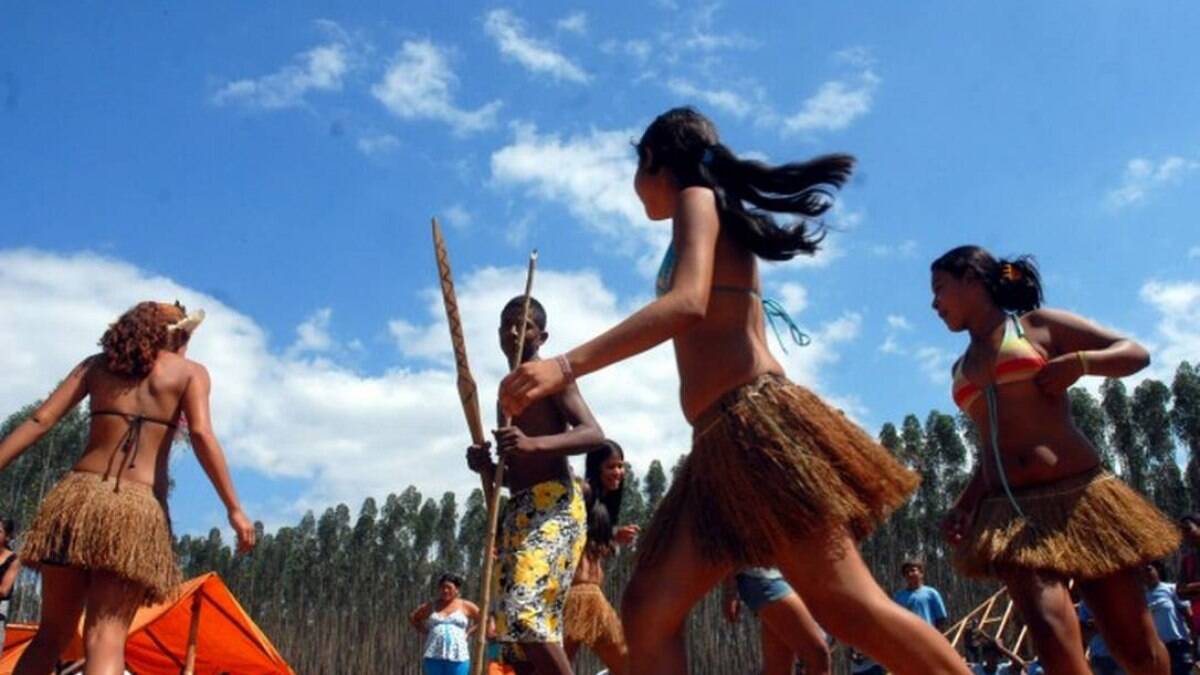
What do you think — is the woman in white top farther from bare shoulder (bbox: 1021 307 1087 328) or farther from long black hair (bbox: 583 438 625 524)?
bare shoulder (bbox: 1021 307 1087 328)

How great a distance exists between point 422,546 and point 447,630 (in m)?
Answer: 45.9

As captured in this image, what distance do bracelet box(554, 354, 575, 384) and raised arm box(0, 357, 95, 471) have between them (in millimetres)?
2860

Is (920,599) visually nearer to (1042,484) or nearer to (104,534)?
(1042,484)

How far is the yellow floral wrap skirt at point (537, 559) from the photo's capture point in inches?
157

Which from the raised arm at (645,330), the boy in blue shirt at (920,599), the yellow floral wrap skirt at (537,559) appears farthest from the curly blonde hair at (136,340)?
the boy in blue shirt at (920,599)

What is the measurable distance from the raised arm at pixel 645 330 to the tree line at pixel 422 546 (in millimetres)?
25546

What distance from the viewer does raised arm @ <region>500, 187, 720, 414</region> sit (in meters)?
2.32

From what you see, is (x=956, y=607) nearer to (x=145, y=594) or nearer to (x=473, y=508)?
(x=473, y=508)

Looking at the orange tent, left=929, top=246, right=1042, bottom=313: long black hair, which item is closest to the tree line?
the orange tent

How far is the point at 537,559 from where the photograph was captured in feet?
13.4

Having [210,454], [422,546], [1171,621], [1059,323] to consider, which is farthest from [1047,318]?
[422,546]

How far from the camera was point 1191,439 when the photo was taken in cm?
3117

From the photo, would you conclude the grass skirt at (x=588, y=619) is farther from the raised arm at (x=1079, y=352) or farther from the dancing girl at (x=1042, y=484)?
the raised arm at (x=1079, y=352)

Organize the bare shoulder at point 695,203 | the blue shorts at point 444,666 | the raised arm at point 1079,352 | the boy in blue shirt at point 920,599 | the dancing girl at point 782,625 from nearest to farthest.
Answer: the bare shoulder at point 695,203
the raised arm at point 1079,352
the dancing girl at point 782,625
the blue shorts at point 444,666
the boy in blue shirt at point 920,599
